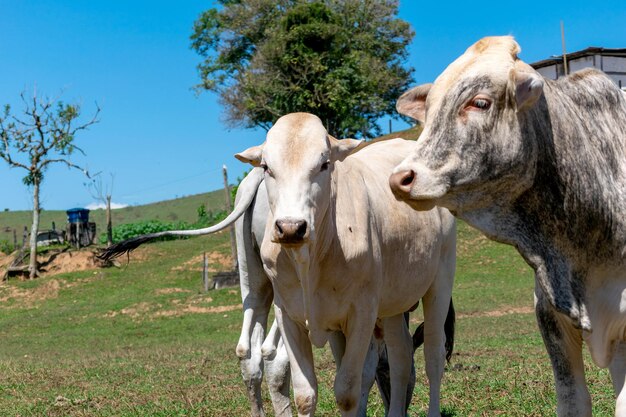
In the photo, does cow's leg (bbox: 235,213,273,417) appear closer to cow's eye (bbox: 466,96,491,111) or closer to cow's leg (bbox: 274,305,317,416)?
cow's leg (bbox: 274,305,317,416)

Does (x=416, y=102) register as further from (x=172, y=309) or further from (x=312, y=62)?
(x=312, y=62)

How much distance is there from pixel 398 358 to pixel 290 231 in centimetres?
234

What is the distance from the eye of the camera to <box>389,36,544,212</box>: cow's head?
3.58m

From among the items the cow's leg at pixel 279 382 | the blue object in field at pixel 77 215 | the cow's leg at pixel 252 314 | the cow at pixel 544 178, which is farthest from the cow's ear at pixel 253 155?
the blue object in field at pixel 77 215

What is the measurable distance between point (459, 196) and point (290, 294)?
2432 millimetres

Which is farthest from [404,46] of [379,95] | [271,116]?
[271,116]

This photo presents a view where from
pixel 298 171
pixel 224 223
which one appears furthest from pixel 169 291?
pixel 298 171

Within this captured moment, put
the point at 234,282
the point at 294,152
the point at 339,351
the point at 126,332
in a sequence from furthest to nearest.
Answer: the point at 234,282 < the point at 126,332 < the point at 339,351 < the point at 294,152

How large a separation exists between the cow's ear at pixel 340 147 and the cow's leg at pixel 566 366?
2.12m

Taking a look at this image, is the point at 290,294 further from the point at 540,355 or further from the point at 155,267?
the point at 155,267

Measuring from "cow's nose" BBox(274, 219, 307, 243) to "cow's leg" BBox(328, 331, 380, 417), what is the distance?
1.65 meters

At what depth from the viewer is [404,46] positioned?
51.7 meters

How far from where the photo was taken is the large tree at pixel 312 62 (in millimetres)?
45188

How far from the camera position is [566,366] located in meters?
4.16
